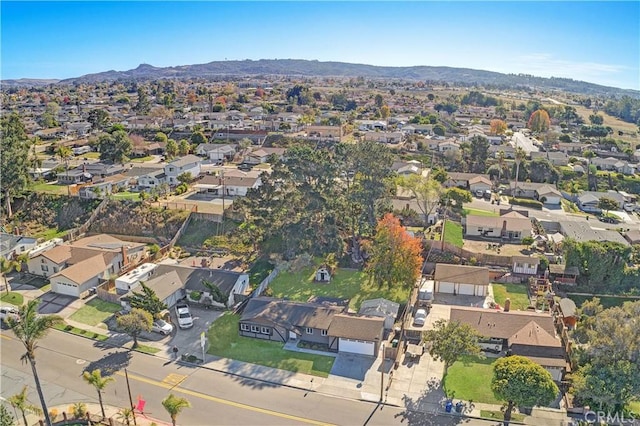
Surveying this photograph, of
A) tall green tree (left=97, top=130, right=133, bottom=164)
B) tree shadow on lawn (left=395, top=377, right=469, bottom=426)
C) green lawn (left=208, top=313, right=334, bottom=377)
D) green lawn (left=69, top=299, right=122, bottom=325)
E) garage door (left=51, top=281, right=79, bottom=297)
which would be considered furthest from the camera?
tall green tree (left=97, top=130, right=133, bottom=164)

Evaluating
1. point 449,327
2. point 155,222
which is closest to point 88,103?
point 155,222

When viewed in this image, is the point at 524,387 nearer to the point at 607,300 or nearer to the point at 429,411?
the point at 429,411

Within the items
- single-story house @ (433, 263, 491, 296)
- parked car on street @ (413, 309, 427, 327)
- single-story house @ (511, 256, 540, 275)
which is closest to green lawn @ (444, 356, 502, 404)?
parked car on street @ (413, 309, 427, 327)

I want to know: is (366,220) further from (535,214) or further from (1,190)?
(1,190)

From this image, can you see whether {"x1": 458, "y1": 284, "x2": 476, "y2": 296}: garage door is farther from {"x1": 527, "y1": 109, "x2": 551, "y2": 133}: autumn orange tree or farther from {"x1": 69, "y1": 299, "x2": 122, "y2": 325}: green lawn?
{"x1": 527, "y1": 109, "x2": 551, "y2": 133}: autumn orange tree

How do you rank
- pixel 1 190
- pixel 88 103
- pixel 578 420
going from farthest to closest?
pixel 88 103, pixel 1 190, pixel 578 420

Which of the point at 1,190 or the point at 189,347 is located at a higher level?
the point at 1,190

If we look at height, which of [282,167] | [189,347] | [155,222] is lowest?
[189,347]
